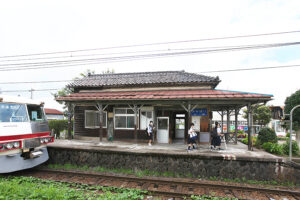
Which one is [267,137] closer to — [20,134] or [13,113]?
[20,134]

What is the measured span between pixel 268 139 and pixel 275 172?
16.4 ft

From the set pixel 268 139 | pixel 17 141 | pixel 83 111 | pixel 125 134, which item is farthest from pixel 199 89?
pixel 17 141

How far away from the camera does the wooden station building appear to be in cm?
1123

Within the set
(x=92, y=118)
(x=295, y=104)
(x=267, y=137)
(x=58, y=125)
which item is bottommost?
(x=267, y=137)

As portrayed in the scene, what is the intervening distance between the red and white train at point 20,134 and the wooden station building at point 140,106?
4.03 meters

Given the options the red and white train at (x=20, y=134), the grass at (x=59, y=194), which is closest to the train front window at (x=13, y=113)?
the red and white train at (x=20, y=134)

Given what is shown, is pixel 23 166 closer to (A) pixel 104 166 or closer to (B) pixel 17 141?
(B) pixel 17 141

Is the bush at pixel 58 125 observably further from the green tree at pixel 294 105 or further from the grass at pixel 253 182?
the green tree at pixel 294 105

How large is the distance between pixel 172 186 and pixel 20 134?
625 centimetres

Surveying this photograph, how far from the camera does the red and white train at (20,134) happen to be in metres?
6.18

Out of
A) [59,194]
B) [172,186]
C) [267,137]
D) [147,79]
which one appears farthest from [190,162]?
[147,79]

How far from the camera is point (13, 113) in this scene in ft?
21.9

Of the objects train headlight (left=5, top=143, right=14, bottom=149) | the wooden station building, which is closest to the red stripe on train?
train headlight (left=5, top=143, right=14, bottom=149)

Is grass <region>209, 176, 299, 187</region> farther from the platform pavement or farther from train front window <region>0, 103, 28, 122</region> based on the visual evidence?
train front window <region>0, 103, 28, 122</region>
